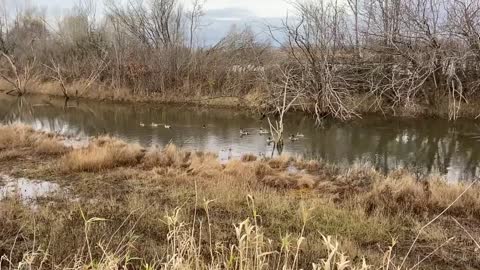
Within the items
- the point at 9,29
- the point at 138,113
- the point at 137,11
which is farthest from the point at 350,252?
the point at 9,29

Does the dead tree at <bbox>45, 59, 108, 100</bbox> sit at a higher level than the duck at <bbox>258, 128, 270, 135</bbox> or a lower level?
higher

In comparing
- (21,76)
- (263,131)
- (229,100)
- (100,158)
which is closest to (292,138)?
(263,131)

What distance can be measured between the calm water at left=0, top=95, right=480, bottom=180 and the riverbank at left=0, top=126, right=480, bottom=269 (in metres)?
2.65

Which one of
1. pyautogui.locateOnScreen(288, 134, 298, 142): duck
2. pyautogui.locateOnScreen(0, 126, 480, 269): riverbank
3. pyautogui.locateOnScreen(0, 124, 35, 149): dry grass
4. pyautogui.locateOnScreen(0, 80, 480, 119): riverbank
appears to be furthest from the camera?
pyautogui.locateOnScreen(0, 80, 480, 119): riverbank

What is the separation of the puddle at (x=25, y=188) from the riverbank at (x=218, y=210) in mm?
225

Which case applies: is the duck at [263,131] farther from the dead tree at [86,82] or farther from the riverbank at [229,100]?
the dead tree at [86,82]

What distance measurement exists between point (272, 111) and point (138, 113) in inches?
275

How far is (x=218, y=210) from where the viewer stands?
760cm

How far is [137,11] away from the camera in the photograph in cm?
3200

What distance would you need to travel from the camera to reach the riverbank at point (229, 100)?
2025 cm

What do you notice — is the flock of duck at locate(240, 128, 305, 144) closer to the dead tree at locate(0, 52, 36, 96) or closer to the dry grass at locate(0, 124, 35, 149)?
the dry grass at locate(0, 124, 35, 149)

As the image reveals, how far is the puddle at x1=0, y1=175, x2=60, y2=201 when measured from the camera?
8412 mm

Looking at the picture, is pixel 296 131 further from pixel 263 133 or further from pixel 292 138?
pixel 292 138

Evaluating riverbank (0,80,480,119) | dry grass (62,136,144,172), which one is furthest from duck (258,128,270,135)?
dry grass (62,136,144,172)
